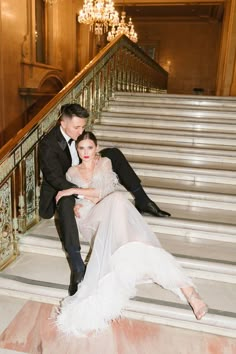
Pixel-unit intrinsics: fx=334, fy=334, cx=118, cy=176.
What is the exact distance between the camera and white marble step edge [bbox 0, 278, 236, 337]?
1.84 m

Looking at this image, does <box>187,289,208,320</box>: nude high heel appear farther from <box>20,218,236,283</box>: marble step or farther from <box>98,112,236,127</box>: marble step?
<box>98,112,236,127</box>: marble step

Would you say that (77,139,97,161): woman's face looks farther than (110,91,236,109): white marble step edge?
No

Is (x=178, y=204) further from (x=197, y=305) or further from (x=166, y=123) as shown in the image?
(x=166, y=123)

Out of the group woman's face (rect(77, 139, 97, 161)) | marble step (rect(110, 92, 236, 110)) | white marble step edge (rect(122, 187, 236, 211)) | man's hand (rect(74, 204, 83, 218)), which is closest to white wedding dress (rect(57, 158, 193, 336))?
man's hand (rect(74, 204, 83, 218))

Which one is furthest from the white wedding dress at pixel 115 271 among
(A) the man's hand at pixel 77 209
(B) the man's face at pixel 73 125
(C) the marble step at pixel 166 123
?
(C) the marble step at pixel 166 123

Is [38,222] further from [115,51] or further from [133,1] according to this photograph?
[133,1]

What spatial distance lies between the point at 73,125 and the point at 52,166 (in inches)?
12.8

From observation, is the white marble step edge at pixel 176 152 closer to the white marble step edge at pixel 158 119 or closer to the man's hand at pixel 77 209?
the white marble step edge at pixel 158 119

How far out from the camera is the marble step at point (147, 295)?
6.11 feet

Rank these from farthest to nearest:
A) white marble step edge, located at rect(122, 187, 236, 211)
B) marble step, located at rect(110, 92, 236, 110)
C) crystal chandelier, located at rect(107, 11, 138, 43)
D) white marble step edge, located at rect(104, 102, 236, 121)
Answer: crystal chandelier, located at rect(107, 11, 138, 43) < marble step, located at rect(110, 92, 236, 110) < white marble step edge, located at rect(104, 102, 236, 121) < white marble step edge, located at rect(122, 187, 236, 211)

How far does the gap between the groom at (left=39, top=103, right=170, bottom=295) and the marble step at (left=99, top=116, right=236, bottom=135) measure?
5.59 ft

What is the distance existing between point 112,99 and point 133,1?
639 centimetres

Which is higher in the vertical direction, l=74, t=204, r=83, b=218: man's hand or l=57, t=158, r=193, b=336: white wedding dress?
l=74, t=204, r=83, b=218: man's hand

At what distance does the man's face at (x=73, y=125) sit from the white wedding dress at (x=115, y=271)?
1.96 ft
